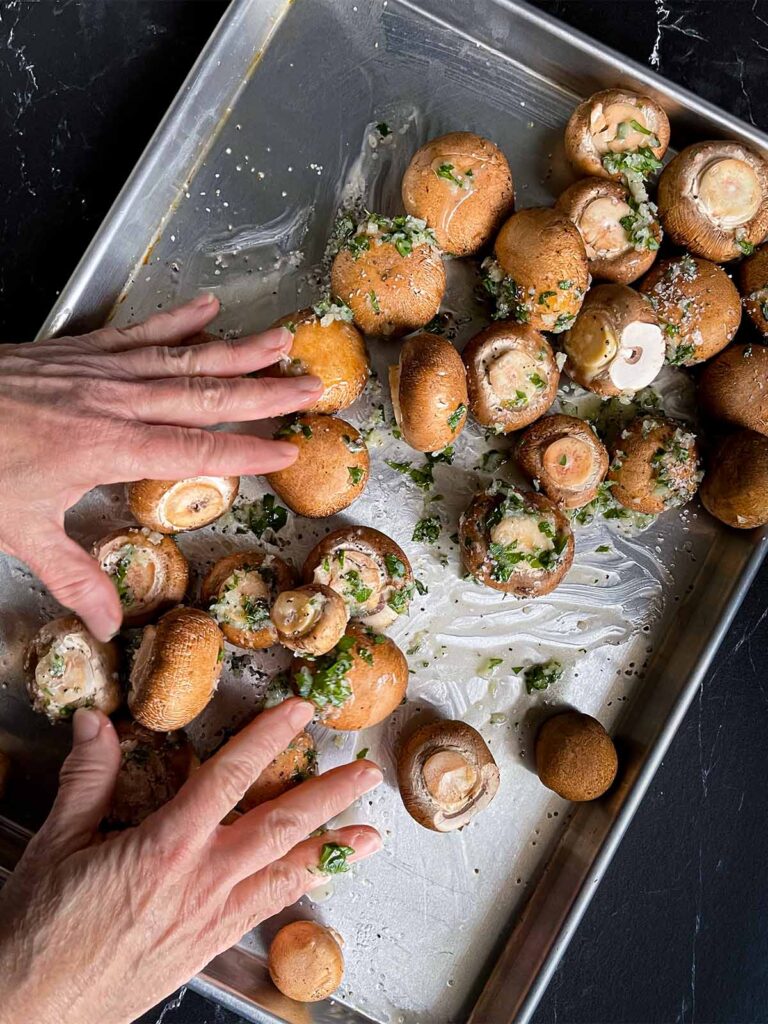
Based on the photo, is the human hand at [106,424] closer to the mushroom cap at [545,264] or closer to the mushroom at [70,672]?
the mushroom at [70,672]

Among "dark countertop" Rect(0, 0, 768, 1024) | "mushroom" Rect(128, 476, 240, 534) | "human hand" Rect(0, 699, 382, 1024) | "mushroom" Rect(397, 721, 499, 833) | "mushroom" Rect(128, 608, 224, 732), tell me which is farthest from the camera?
"dark countertop" Rect(0, 0, 768, 1024)

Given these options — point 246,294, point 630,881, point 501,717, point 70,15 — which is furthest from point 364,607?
point 70,15

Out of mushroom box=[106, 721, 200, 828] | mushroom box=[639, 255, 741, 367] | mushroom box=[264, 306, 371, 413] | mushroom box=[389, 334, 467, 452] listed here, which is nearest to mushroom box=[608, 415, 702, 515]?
mushroom box=[639, 255, 741, 367]

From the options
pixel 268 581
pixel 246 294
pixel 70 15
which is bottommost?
pixel 268 581

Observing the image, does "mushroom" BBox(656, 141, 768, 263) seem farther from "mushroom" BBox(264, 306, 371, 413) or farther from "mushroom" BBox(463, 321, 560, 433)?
"mushroom" BBox(264, 306, 371, 413)

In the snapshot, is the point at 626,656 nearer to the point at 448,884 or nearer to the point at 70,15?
the point at 448,884

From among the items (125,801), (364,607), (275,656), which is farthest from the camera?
(275,656)
